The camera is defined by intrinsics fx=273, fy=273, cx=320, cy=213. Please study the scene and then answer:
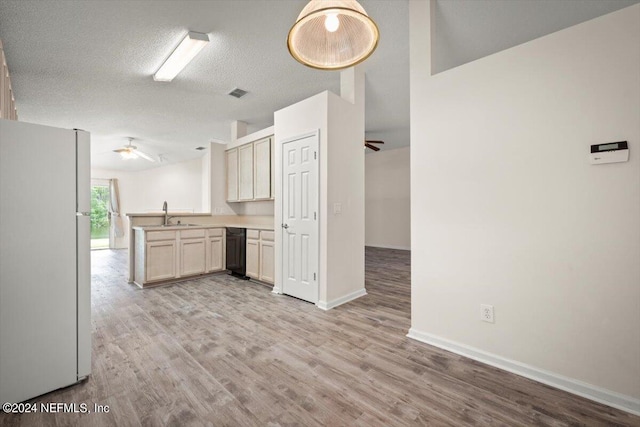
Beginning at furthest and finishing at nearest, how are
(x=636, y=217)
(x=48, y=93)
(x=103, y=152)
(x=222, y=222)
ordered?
(x=103, y=152)
(x=222, y=222)
(x=48, y=93)
(x=636, y=217)

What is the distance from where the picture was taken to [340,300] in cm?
338

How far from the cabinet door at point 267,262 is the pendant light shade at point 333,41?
289 centimetres

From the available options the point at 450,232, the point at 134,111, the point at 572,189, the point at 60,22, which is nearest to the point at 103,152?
the point at 134,111

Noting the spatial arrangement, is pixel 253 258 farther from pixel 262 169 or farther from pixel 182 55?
pixel 182 55

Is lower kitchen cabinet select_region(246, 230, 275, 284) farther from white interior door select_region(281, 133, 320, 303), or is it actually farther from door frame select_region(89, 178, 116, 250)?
door frame select_region(89, 178, 116, 250)

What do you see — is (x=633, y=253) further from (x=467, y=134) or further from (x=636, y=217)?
(x=467, y=134)

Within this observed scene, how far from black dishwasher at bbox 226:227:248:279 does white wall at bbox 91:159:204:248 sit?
4670mm

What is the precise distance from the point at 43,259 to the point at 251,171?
3.41 m

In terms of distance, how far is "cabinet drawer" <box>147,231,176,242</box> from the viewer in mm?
4102

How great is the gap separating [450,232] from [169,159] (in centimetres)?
935

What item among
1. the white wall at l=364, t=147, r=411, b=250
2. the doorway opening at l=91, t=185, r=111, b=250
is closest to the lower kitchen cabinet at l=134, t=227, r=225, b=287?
the white wall at l=364, t=147, r=411, b=250

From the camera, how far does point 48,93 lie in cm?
393

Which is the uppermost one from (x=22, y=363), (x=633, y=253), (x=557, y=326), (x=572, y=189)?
(x=572, y=189)

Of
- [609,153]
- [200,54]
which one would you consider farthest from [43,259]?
[609,153]
